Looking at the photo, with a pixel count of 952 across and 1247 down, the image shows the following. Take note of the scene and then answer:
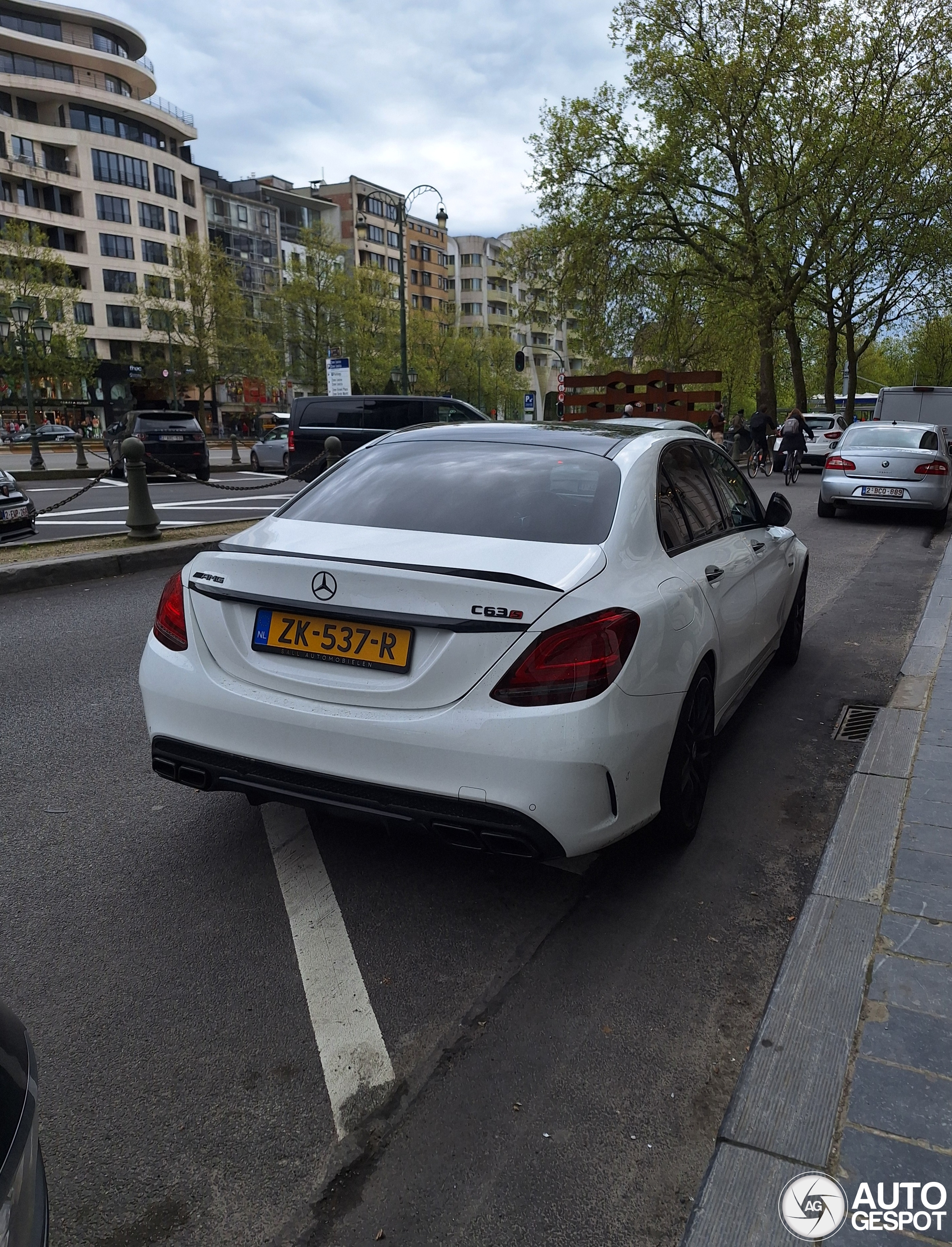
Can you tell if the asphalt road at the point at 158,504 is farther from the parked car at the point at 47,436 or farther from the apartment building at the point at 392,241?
the apartment building at the point at 392,241

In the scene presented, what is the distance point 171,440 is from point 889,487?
51.1 ft

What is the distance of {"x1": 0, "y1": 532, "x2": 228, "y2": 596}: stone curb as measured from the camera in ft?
27.9

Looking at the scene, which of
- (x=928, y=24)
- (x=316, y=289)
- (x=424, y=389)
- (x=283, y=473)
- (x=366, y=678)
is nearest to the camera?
(x=366, y=678)

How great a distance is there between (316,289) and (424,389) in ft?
65.0

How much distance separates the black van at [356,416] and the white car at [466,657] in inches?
581

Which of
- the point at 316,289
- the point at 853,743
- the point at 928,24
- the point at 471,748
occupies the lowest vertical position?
the point at 853,743

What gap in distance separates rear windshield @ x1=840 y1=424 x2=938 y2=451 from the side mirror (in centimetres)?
1098

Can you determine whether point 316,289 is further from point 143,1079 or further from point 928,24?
point 143,1079

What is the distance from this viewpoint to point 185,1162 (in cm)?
207

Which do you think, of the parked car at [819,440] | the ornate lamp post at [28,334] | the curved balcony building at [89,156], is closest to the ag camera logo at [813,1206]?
the parked car at [819,440]

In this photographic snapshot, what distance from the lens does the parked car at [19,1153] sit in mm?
1226

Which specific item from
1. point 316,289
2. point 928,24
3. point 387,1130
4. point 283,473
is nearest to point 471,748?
point 387,1130

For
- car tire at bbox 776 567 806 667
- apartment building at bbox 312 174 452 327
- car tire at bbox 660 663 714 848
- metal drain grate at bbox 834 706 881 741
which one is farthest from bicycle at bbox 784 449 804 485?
apartment building at bbox 312 174 452 327

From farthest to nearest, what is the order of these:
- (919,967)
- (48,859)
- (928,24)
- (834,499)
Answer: (928,24)
(834,499)
(48,859)
(919,967)
